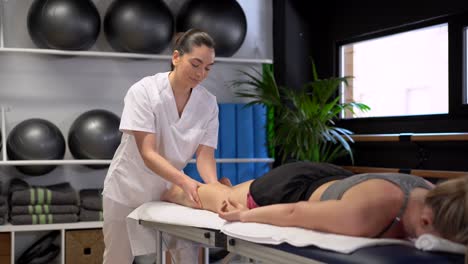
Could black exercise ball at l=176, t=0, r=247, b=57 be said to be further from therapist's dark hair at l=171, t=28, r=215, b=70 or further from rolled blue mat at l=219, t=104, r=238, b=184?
therapist's dark hair at l=171, t=28, r=215, b=70

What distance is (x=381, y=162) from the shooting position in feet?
Answer: 13.2

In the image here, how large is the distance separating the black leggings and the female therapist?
653 millimetres

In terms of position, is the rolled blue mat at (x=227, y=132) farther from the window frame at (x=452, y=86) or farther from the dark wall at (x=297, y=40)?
the window frame at (x=452, y=86)

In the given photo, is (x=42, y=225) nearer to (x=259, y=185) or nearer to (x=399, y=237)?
(x=259, y=185)

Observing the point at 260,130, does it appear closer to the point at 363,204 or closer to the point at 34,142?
the point at 34,142

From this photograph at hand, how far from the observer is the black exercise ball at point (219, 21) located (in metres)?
3.92

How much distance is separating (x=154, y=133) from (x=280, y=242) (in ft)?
3.50

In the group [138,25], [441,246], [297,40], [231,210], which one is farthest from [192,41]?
[297,40]

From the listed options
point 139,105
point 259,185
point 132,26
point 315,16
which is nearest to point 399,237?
point 259,185

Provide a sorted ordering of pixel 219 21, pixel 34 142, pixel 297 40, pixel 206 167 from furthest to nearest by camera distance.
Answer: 1. pixel 297 40
2. pixel 219 21
3. pixel 34 142
4. pixel 206 167

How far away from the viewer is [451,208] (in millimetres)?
1426

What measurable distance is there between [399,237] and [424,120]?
7.51 ft

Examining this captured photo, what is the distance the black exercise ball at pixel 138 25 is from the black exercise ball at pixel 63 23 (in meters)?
0.12

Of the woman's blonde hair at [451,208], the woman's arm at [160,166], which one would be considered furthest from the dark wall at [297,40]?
the woman's blonde hair at [451,208]
